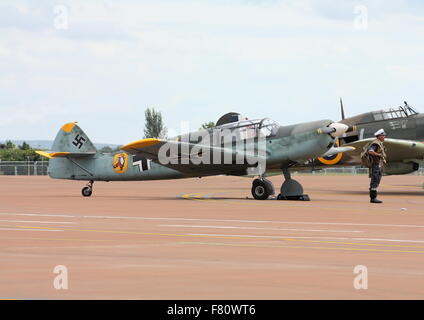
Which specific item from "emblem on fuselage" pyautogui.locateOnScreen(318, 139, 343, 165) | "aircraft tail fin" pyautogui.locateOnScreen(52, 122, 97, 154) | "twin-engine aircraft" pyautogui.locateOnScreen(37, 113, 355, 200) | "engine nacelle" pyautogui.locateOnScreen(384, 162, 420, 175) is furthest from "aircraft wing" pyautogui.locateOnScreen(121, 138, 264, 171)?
"engine nacelle" pyautogui.locateOnScreen(384, 162, 420, 175)

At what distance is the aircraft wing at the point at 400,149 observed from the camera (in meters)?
27.0

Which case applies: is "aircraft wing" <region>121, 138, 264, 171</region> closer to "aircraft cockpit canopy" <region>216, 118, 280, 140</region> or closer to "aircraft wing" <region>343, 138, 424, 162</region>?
"aircraft cockpit canopy" <region>216, 118, 280, 140</region>

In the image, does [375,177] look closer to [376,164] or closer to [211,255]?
[376,164]

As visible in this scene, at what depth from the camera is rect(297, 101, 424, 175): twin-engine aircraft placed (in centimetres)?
2725

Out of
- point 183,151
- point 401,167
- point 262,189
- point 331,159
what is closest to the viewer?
point 262,189

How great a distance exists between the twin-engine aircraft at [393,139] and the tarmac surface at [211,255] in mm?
12271

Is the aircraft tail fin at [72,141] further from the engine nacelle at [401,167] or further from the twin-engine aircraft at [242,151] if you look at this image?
the engine nacelle at [401,167]

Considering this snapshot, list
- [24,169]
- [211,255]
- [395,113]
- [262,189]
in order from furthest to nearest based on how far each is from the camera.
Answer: [24,169] < [395,113] < [262,189] < [211,255]

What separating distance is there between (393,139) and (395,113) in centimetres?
158

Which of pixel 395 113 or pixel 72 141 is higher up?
pixel 395 113

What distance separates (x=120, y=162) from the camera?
80.1 feet

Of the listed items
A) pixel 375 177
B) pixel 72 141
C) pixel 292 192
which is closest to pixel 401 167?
pixel 292 192

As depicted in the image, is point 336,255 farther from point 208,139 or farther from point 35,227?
point 208,139
